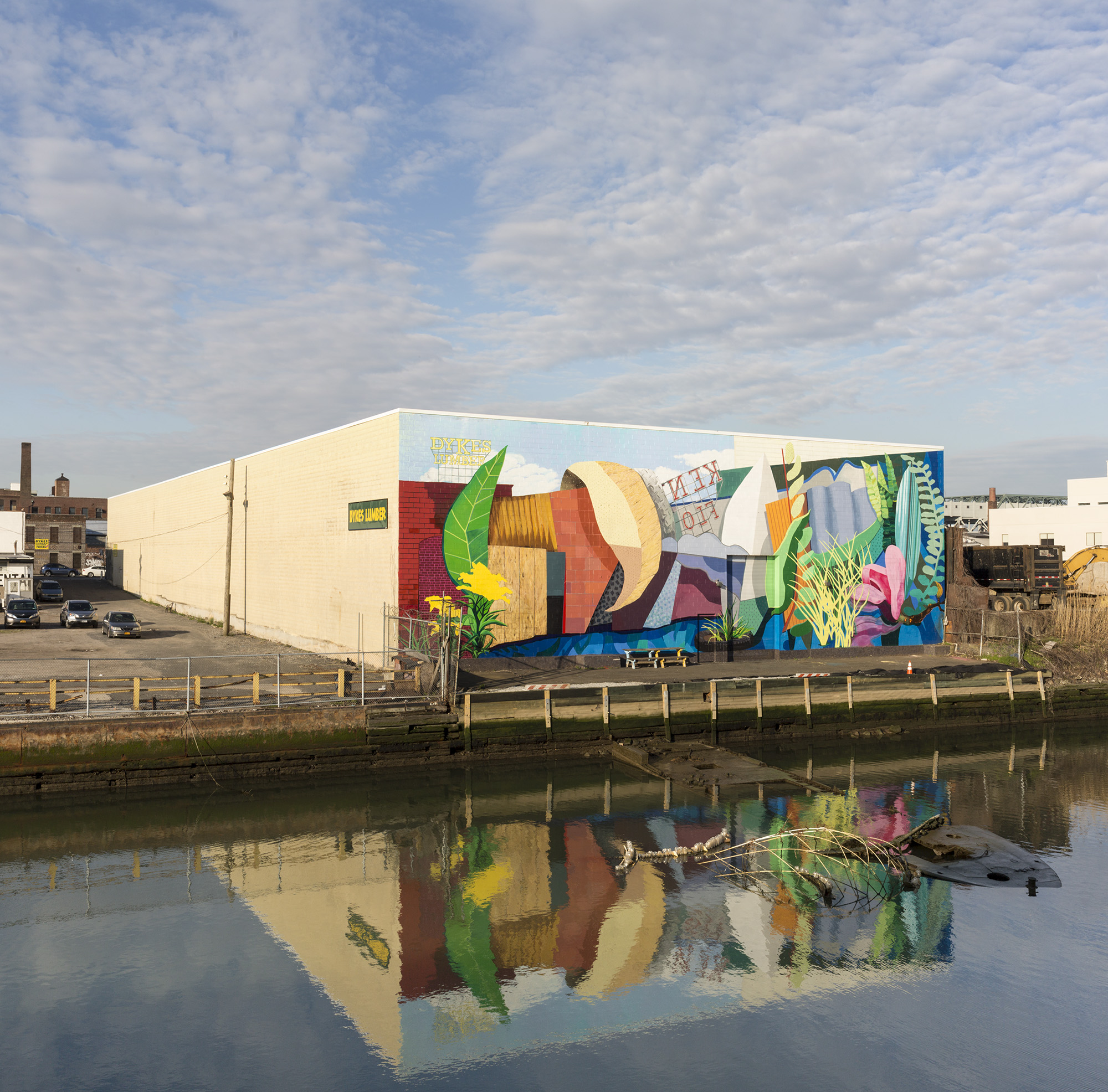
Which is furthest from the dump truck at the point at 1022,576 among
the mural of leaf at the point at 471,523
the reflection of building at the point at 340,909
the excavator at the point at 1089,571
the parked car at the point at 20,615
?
the parked car at the point at 20,615


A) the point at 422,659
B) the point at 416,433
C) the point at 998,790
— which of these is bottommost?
the point at 998,790

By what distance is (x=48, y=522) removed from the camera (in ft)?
336

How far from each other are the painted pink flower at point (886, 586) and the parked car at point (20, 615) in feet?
135

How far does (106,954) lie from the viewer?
47.1 feet

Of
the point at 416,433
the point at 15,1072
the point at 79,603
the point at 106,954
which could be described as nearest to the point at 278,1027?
the point at 15,1072

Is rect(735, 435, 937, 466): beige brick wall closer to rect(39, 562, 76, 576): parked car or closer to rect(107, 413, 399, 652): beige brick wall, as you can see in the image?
rect(107, 413, 399, 652): beige brick wall

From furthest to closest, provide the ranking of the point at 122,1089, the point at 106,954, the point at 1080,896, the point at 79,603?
the point at 79,603 < the point at 1080,896 < the point at 106,954 < the point at 122,1089

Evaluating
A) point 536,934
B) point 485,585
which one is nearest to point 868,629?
point 485,585

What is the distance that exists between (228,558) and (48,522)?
7165 cm

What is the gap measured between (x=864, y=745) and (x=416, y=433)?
19345mm

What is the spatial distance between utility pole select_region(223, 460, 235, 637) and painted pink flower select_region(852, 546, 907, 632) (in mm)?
29529

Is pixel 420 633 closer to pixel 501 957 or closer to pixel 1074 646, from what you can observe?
pixel 501 957

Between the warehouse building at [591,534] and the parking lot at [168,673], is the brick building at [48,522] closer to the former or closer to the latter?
the parking lot at [168,673]

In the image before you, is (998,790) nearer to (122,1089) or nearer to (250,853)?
(250,853)
